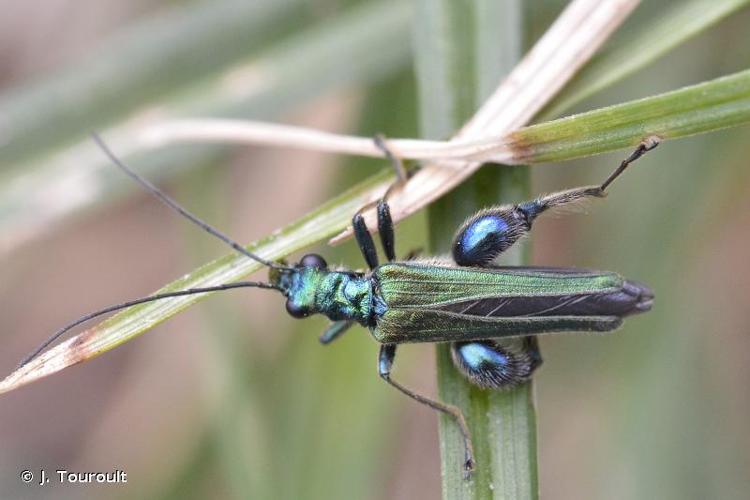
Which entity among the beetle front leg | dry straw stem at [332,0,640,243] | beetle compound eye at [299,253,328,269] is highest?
dry straw stem at [332,0,640,243]

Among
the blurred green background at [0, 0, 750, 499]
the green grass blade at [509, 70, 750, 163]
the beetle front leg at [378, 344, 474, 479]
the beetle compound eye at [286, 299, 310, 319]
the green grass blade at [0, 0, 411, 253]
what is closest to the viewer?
the green grass blade at [509, 70, 750, 163]

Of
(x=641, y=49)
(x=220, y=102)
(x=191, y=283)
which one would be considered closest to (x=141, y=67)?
(x=220, y=102)

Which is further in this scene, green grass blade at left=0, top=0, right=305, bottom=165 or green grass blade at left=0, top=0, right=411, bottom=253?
green grass blade at left=0, top=0, right=305, bottom=165

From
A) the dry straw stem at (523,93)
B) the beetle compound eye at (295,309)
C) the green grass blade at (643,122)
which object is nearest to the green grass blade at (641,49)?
the dry straw stem at (523,93)

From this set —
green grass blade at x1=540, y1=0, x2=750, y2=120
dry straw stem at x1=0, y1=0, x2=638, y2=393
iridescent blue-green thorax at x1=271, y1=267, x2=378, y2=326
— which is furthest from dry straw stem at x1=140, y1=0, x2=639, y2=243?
iridescent blue-green thorax at x1=271, y1=267, x2=378, y2=326

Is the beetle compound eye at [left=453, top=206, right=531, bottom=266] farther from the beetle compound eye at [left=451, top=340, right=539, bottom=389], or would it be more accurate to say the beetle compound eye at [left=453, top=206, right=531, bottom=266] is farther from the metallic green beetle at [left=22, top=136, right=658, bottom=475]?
the beetle compound eye at [left=451, top=340, right=539, bottom=389]

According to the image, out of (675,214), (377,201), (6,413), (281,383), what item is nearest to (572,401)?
(675,214)

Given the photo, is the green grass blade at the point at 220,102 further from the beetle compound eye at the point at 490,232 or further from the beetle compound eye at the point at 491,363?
the beetle compound eye at the point at 491,363
